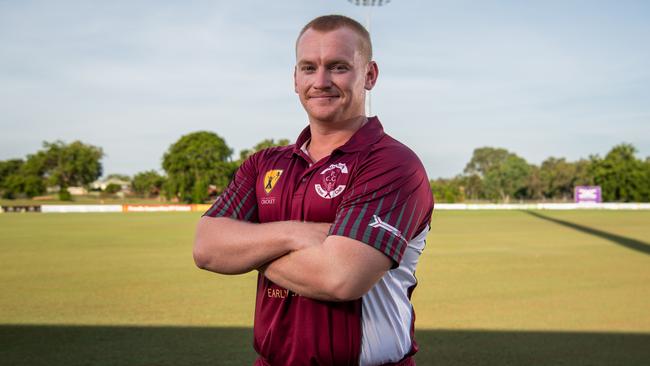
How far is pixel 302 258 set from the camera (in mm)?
2385

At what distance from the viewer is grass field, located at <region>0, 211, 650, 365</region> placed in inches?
285

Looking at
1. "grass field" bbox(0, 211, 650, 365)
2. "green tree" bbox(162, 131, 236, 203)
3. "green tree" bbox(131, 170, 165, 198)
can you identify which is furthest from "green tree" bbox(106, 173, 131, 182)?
"grass field" bbox(0, 211, 650, 365)

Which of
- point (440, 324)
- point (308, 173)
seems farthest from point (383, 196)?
point (440, 324)

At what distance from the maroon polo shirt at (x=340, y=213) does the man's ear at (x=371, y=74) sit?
166 mm

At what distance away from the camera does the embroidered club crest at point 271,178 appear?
8.57ft

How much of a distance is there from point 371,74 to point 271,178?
→ 649 mm

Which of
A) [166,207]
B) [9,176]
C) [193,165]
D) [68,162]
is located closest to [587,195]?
[166,207]

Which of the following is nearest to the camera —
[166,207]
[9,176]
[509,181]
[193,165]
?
[166,207]

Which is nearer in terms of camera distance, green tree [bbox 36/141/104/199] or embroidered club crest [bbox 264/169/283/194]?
embroidered club crest [bbox 264/169/283/194]

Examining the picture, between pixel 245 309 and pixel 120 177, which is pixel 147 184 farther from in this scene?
pixel 245 309

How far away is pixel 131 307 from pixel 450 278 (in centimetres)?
732

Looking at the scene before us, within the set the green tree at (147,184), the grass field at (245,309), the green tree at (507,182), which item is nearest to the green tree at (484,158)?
the green tree at (507,182)

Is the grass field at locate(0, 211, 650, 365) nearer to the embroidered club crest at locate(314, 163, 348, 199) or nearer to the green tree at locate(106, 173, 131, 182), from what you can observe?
the embroidered club crest at locate(314, 163, 348, 199)

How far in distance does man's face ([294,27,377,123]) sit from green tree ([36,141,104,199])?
118 metres
